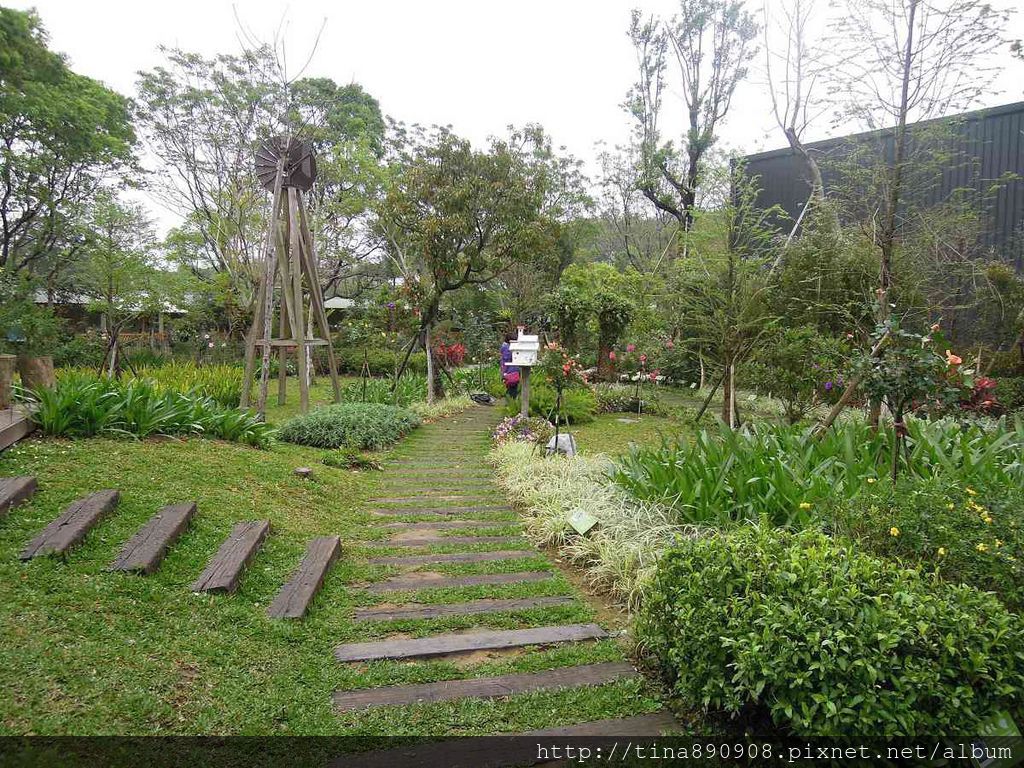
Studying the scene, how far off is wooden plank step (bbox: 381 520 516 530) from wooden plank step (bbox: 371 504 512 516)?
0.70ft

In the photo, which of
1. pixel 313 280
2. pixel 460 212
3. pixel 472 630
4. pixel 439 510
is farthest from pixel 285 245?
pixel 472 630

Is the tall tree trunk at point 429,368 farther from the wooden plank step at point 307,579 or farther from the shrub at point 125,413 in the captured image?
the wooden plank step at point 307,579

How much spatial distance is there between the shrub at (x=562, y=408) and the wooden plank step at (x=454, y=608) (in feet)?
18.5

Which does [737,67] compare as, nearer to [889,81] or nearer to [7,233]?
[889,81]

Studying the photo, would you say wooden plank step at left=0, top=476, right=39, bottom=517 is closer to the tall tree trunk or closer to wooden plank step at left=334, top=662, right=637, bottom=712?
wooden plank step at left=334, top=662, right=637, bottom=712

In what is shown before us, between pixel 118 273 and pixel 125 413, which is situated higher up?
pixel 118 273

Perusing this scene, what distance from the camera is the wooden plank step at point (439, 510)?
4.60 m

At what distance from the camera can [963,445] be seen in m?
3.80

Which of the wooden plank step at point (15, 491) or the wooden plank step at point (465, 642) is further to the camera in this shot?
the wooden plank step at point (15, 491)

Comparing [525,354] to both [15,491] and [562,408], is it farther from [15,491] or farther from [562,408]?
[15,491]

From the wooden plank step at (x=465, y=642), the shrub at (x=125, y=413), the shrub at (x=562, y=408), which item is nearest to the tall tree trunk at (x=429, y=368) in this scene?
the shrub at (x=562, y=408)

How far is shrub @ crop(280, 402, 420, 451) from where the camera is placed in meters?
6.51

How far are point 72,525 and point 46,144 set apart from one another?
580 inches

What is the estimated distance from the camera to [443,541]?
3.96 meters
